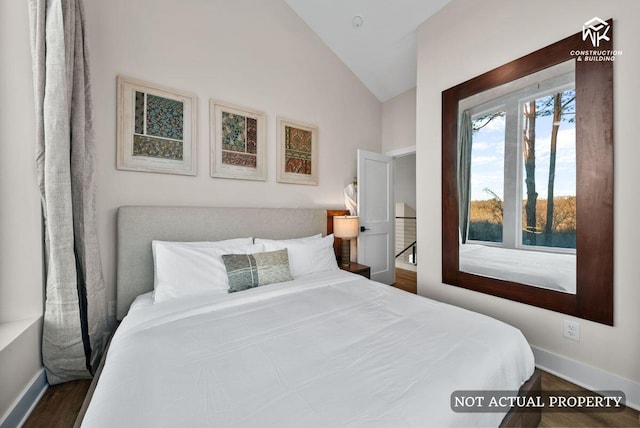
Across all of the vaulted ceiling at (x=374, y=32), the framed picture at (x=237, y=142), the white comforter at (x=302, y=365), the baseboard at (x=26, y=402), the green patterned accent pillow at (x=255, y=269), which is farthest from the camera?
the vaulted ceiling at (x=374, y=32)

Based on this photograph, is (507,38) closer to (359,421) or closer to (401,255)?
(359,421)

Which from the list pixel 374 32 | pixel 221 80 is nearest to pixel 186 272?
pixel 221 80

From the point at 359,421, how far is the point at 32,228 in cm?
199

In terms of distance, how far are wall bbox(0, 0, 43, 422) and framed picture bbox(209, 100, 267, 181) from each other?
3.82ft

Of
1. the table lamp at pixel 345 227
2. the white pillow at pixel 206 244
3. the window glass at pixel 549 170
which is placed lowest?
the white pillow at pixel 206 244

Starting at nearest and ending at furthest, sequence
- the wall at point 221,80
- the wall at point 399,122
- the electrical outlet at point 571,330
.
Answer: the electrical outlet at point 571,330, the wall at point 221,80, the wall at point 399,122

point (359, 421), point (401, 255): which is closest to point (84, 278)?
point (359, 421)

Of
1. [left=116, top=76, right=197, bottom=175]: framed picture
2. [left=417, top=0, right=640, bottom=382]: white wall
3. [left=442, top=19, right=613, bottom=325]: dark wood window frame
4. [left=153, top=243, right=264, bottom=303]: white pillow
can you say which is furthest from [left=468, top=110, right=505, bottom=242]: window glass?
[left=116, top=76, right=197, bottom=175]: framed picture

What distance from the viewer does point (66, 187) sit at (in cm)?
146

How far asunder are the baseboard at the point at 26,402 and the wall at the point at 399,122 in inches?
157

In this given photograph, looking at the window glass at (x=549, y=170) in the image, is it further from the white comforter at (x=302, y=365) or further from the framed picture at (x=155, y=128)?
the framed picture at (x=155, y=128)

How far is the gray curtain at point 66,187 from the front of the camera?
1400 millimetres

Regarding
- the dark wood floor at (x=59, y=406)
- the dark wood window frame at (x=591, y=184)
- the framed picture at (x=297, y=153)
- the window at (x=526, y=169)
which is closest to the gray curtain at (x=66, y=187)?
the dark wood floor at (x=59, y=406)

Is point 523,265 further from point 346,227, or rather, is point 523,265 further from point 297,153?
point 297,153
